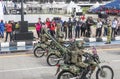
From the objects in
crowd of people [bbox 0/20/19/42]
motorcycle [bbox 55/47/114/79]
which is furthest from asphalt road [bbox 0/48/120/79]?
crowd of people [bbox 0/20/19/42]

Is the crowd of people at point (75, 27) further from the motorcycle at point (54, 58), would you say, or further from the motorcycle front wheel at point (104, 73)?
the motorcycle front wheel at point (104, 73)

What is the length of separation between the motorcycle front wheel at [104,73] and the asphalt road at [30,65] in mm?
905

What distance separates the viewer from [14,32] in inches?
898

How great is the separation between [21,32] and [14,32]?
2.97 ft

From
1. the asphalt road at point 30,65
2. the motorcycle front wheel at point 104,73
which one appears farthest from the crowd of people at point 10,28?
the motorcycle front wheel at point 104,73

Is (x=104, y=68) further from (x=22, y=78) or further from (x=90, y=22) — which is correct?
(x=90, y=22)

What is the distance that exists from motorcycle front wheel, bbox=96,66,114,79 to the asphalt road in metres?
0.90

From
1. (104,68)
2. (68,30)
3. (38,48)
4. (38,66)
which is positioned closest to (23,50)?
(38,48)

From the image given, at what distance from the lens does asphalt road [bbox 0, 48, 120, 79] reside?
13141 mm

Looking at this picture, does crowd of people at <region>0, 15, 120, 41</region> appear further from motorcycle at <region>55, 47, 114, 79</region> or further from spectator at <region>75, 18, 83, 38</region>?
motorcycle at <region>55, 47, 114, 79</region>

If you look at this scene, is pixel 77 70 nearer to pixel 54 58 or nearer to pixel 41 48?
pixel 54 58

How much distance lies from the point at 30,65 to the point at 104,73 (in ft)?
15.1

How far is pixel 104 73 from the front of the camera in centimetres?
1136

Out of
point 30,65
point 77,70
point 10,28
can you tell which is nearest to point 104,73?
point 77,70
